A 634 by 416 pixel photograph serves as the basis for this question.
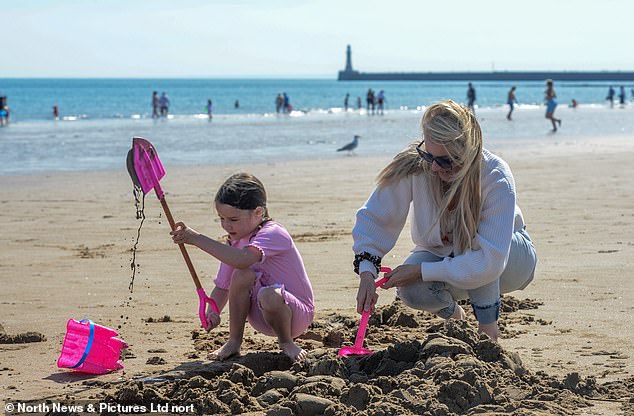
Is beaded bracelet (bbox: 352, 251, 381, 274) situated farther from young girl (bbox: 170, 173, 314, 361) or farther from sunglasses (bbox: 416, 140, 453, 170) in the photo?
sunglasses (bbox: 416, 140, 453, 170)

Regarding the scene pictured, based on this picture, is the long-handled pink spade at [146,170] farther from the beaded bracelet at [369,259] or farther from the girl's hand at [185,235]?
the beaded bracelet at [369,259]

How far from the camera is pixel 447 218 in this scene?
163 inches

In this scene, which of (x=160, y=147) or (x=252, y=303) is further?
(x=160, y=147)

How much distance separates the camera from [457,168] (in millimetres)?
3990

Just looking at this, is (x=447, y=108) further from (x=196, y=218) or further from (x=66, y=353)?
(x=196, y=218)

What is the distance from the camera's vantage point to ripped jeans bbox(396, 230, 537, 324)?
4160 millimetres

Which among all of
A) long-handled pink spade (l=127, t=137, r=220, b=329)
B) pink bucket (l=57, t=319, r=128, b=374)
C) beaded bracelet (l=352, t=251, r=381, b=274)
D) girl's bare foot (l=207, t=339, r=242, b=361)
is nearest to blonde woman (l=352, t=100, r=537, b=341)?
beaded bracelet (l=352, t=251, r=381, b=274)

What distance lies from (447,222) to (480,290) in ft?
1.10

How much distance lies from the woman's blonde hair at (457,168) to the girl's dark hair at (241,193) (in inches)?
27.7

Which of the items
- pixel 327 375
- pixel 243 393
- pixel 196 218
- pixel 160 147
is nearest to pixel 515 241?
pixel 327 375

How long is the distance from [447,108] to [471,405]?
A: 1.27 meters

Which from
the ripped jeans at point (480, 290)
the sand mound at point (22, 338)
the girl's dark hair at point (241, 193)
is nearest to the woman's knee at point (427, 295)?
the ripped jeans at point (480, 290)

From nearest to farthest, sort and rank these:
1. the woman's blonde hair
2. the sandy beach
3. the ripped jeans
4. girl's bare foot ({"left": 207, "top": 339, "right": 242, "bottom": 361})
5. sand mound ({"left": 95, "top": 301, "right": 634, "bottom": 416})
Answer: sand mound ({"left": 95, "top": 301, "right": 634, "bottom": 416}) → the sandy beach → the woman's blonde hair → the ripped jeans → girl's bare foot ({"left": 207, "top": 339, "right": 242, "bottom": 361})

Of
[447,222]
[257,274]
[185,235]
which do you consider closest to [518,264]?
[447,222]
